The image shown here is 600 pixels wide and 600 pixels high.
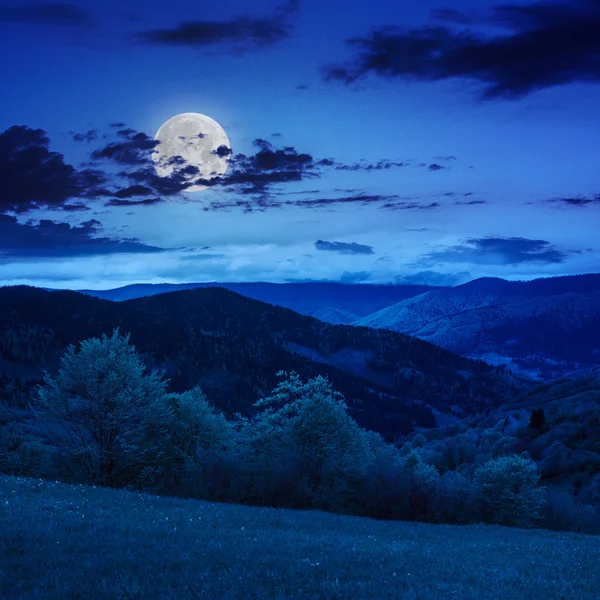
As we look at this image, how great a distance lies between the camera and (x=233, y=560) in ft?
52.2

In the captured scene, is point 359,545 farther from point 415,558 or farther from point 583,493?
point 583,493

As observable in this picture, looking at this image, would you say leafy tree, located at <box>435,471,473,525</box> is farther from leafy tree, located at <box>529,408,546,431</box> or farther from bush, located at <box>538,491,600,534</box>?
leafy tree, located at <box>529,408,546,431</box>

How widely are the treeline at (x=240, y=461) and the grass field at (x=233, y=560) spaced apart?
21610 mm

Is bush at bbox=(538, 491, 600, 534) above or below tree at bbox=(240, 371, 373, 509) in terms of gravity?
below

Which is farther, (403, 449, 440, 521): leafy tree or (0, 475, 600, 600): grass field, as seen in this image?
(403, 449, 440, 521): leafy tree

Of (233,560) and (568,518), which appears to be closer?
(233,560)

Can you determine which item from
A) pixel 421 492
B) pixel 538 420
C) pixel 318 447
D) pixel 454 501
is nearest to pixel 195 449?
pixel 318 447

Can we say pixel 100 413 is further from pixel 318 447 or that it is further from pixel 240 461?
pixel 318 447

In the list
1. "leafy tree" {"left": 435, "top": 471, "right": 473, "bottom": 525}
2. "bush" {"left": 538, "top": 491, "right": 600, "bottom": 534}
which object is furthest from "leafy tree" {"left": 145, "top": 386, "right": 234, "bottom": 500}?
"bush" {"left": 538, "top": 491, "right": 600, "bottom": 534}

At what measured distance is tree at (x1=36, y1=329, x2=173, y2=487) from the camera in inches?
1917

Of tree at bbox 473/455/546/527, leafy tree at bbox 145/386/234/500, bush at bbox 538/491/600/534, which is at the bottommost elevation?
bush at bbox 538/491/600/534

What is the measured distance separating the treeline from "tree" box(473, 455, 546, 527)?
10 centimetres

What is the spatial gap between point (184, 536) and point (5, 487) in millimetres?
13570

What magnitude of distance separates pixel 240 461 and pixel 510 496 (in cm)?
2644
